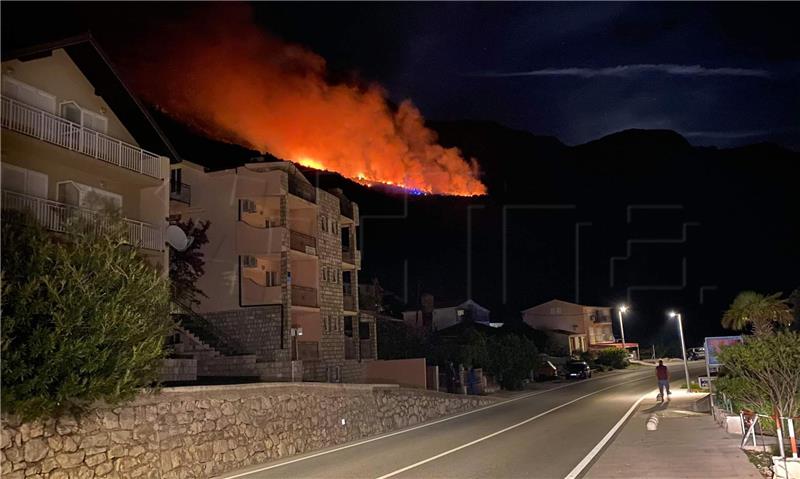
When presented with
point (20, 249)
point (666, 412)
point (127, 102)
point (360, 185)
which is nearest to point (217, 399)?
point (20, 249)

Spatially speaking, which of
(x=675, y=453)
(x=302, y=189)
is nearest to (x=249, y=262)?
(x=302, y=189)

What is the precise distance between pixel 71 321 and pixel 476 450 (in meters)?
10.5

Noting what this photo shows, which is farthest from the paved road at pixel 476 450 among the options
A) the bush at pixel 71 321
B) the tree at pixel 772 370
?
the bush at pixel 71 321

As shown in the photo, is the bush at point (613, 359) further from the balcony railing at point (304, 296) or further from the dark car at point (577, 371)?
the balcony railing at point (304, 296)

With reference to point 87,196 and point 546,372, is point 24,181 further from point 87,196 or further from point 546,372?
point 546,372

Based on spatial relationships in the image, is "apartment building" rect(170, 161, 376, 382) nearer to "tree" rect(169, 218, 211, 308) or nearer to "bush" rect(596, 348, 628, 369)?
"tree" rect(169, 218, 211, 308)

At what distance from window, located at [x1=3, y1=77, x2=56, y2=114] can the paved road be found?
42.3ft

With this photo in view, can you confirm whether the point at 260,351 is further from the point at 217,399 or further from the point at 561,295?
the point at 561,295

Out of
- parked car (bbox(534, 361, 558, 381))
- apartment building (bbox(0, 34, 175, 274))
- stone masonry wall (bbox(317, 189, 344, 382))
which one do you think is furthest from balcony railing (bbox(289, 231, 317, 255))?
parked car (bbox(534, 361, 558, 381))

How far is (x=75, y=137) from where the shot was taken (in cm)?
2177

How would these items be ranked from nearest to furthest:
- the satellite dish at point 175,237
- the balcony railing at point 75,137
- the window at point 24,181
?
the balcony railing at point 75,137 < the window at point 24,181 < the satellite dish at point 175,237

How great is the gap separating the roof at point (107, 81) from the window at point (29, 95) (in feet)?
2.43

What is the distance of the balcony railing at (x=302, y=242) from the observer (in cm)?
3712

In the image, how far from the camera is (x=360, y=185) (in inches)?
7042
